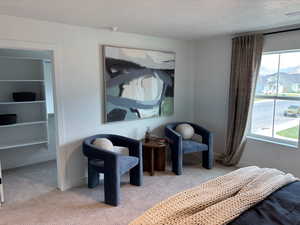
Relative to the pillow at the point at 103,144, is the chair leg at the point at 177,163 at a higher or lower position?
lower

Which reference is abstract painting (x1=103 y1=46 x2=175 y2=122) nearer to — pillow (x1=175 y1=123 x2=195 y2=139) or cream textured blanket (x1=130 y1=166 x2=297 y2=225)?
pillow (x1=175 y1=123 x2=195 y2=139)

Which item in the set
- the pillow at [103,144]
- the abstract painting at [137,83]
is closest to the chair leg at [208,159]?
the abstract painting at [137,83]

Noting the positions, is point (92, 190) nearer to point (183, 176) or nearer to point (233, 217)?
point (183, 176)

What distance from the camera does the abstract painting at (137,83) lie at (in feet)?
11.8

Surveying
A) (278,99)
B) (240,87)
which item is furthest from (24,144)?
(278,99)

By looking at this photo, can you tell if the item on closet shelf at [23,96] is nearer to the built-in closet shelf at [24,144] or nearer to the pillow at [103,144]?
the built-in closet shelf at [24,144]

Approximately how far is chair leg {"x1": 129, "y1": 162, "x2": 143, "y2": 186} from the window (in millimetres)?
2067

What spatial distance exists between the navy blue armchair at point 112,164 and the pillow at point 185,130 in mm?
1185

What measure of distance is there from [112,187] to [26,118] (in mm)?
2369

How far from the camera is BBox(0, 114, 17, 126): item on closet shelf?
3.71 metres

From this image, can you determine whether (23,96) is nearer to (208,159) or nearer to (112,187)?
(112,187)

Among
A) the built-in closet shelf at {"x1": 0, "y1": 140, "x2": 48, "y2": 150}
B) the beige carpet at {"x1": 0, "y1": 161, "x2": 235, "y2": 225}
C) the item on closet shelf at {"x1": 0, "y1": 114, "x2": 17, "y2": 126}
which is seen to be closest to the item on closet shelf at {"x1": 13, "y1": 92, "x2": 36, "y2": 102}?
the item on closet shelf at {"x1": 0, "y1": 114, "x2": 17, "y2": 126}

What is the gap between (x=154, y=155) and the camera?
3.94 m

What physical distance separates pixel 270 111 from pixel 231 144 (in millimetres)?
852
